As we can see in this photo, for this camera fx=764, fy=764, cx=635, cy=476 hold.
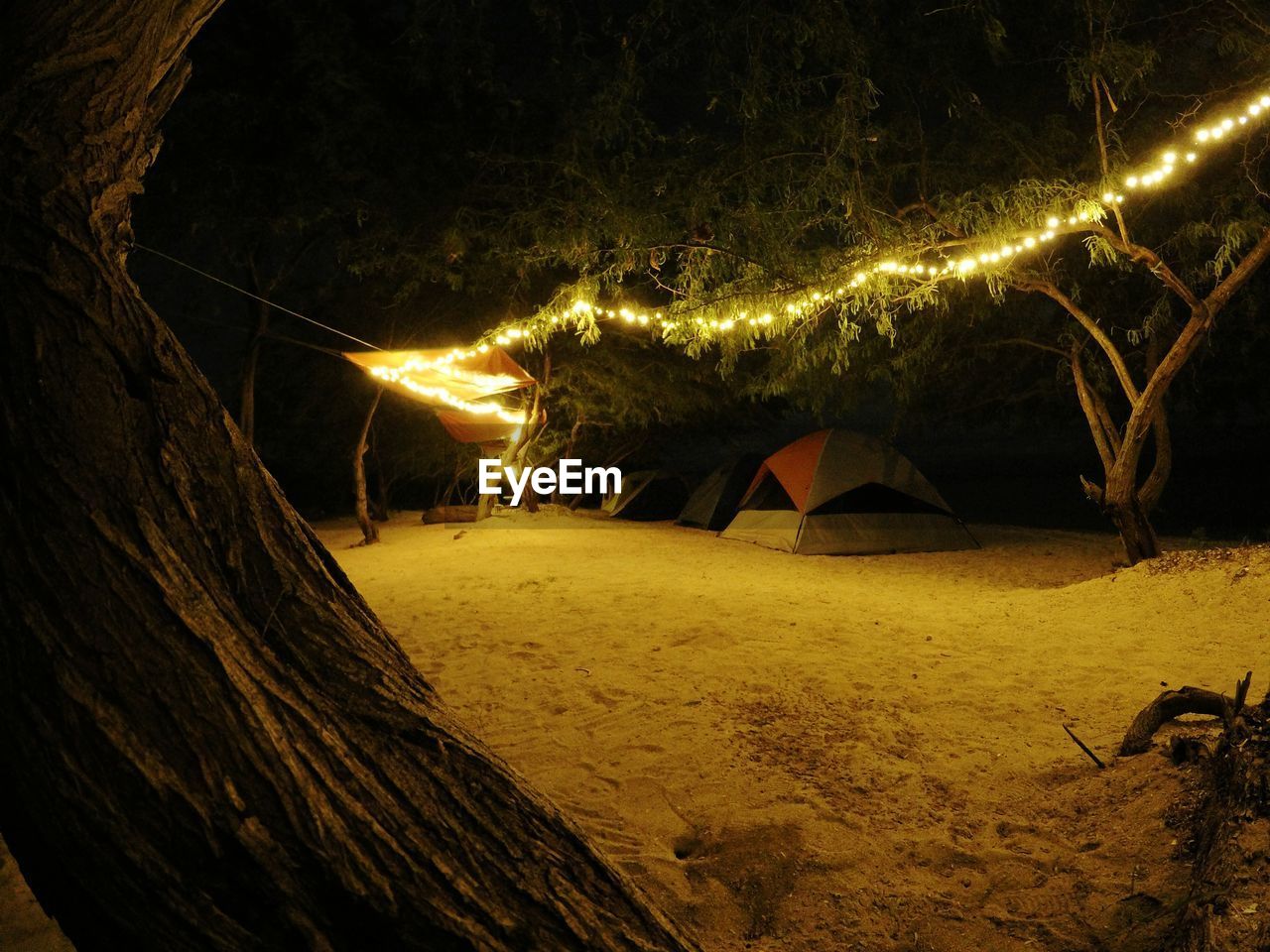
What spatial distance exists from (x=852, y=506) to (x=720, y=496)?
11.6 feet

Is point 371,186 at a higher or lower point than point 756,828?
higher

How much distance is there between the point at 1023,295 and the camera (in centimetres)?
944

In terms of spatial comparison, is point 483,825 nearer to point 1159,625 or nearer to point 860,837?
point 860,837

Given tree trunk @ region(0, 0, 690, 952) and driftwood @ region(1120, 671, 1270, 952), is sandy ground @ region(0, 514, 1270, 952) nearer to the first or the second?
driftwood @ region(1120, 671, 1270, 952)

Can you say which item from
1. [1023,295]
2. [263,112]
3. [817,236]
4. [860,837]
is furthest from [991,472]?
[860,837]

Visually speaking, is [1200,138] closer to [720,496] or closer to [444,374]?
[444,374]

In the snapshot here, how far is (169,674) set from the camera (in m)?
1.08

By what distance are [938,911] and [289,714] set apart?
71.7 inches

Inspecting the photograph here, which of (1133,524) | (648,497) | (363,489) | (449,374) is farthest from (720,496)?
(1133,524)

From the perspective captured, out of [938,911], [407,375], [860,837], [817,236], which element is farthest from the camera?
[407,375]

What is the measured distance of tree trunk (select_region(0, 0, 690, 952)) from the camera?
3.29 ft

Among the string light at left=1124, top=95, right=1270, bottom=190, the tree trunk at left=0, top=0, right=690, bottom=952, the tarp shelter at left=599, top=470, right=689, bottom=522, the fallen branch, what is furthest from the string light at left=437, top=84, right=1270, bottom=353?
the tarp shelter at left=599, top=470, right=689, bottom=522

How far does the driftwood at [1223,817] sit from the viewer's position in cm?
148

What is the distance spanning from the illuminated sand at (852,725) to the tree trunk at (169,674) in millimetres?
1143
